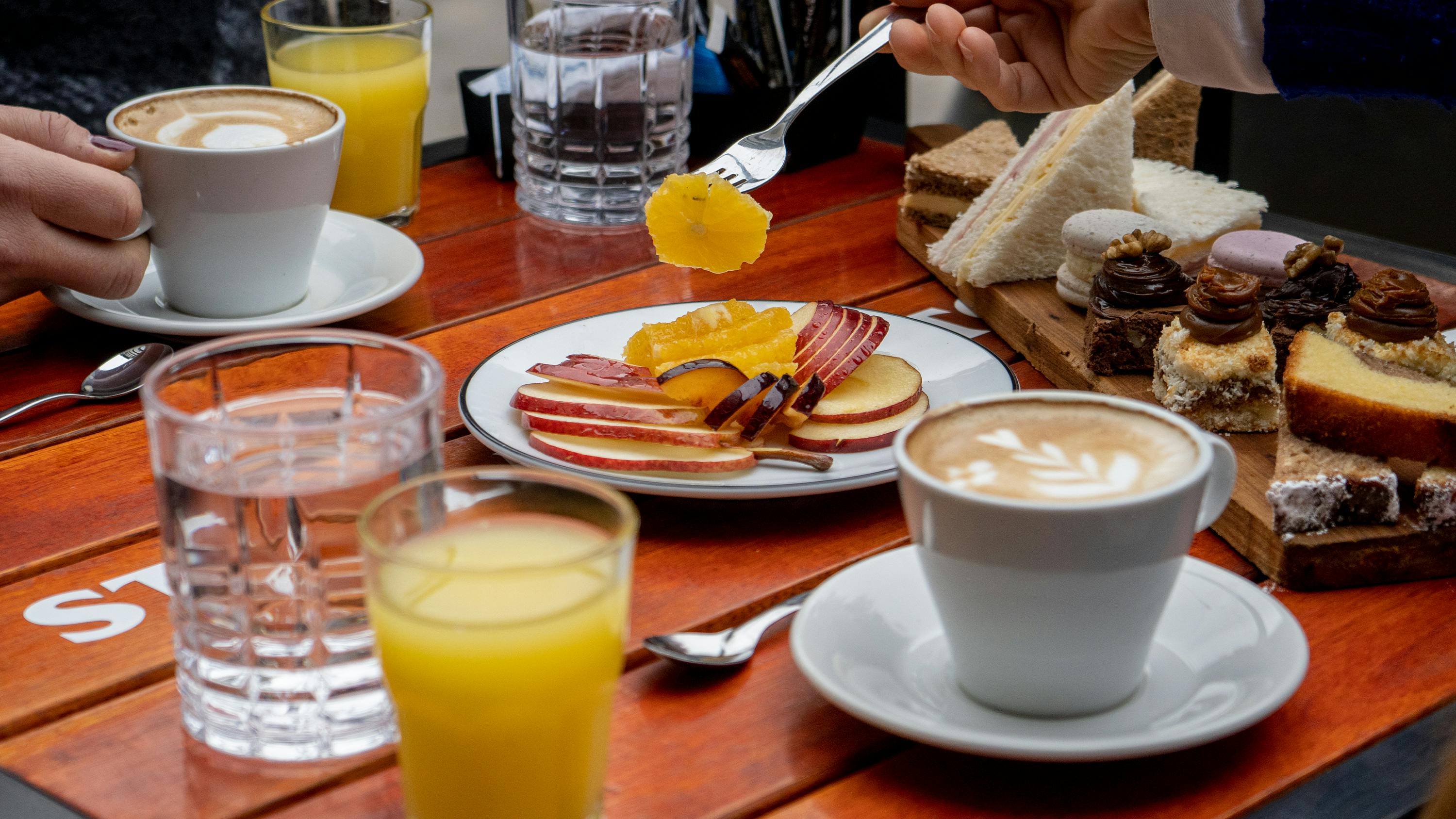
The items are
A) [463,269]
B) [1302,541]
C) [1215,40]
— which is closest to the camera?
[1302,541]

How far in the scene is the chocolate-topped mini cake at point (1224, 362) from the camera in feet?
4.04

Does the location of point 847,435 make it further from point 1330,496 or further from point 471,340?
point 471,340

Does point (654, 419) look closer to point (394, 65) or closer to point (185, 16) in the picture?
point (394, 65)

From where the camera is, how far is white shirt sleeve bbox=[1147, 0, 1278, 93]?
1.41 m

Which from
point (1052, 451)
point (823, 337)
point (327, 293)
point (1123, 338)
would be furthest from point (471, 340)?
point (1052, 451)

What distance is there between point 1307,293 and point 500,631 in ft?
3.33

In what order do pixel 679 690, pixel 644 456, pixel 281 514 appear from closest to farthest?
1. pixel 281 514
2. pixel 679 690
3. pixel 644 456

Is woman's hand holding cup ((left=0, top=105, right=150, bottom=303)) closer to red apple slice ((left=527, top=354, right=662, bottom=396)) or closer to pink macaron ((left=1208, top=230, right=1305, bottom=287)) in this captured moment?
red apple slice ((left=527, top=354, right=662, bottom=396))

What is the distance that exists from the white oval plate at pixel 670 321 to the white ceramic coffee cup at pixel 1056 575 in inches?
10.6

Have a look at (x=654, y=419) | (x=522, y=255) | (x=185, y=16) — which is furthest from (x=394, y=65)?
(x=185, y=16)

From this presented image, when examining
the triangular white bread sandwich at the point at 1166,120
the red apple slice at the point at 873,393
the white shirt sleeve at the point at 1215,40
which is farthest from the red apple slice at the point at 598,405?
the triangular white bread sandwich at the point at 1166,120

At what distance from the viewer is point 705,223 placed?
1.33 metres

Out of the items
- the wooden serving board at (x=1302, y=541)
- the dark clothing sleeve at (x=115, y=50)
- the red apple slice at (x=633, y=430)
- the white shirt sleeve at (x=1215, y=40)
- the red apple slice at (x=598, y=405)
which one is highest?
the white shirt sleeve at (x=1215, y=40)

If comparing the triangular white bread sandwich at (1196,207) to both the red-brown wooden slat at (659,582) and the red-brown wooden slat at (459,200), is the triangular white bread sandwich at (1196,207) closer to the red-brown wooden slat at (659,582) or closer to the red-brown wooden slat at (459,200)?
the red-brown wooden slat at (659,582)
